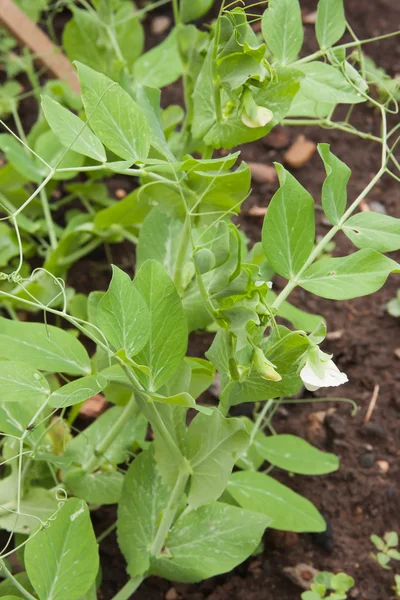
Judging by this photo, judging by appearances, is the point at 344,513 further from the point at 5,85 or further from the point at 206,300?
the point at 5,85

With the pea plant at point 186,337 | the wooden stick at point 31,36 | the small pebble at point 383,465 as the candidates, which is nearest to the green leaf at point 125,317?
the pea plant at point 186,337

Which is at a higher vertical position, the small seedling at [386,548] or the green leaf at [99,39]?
the green leaf at [99,39]

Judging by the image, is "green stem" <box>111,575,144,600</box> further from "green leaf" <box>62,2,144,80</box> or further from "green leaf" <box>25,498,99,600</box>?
"green leaf" <box>62,2,144,80</box>

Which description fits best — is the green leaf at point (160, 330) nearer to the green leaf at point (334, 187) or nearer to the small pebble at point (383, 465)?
the green leaf at point (334, 187)

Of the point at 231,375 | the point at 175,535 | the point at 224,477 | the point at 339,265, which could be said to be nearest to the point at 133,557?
the point at 175,535

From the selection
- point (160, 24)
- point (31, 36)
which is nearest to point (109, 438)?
point (31, 36)

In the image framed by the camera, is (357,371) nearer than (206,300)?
No

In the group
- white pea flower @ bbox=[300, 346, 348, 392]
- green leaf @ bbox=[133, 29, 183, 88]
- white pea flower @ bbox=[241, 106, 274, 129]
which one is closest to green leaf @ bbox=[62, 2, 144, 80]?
green leaf @ bbox=[133, 29, 183, 88]
